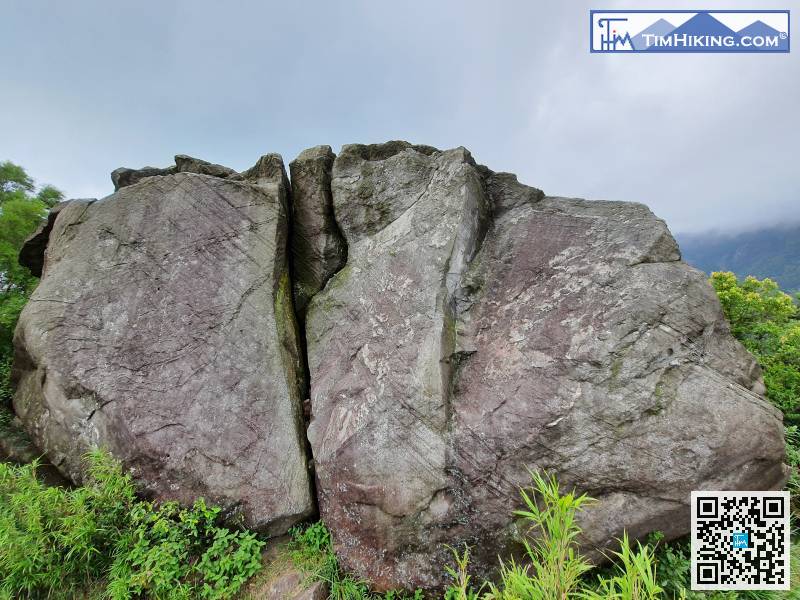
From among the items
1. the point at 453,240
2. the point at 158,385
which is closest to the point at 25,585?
the point at 158,385

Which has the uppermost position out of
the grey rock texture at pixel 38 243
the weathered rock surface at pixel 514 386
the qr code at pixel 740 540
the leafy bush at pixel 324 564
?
the grey rock texture at pixel 38 243

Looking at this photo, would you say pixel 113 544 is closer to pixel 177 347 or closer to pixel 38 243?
pixel 177 347

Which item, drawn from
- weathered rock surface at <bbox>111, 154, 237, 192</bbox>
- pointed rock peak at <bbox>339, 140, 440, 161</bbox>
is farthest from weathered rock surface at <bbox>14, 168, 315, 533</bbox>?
pointed rock peak at <bbox>339, 140, 440, 161</bbox>

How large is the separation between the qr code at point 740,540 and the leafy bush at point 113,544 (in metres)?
5.21

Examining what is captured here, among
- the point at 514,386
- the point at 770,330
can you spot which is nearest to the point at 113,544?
the point at 514,386

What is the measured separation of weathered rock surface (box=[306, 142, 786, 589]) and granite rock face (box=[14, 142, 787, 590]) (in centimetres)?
3

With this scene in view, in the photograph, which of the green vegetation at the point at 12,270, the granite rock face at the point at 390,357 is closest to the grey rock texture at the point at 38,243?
the granite rock face at the point at 390,357

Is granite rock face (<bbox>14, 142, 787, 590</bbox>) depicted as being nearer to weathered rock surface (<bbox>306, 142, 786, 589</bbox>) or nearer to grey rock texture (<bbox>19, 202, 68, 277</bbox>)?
weathered rock surface (<bbox>306, 142, 786, 589</bbox>)

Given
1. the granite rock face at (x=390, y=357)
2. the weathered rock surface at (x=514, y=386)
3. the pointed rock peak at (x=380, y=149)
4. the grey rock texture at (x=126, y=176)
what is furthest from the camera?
the grey rock texture at (x=126, y=176)

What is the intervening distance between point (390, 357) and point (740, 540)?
4452mm

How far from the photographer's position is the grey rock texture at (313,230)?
669 centimetres

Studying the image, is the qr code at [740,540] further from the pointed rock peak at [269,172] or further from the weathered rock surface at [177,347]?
the pointed rock peak at [269,172]

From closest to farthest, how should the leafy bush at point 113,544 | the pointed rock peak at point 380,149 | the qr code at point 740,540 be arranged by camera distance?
the qr code at point 740,540 < the leafy bush at point 113,544 < the pointed rock peak at point 380,149

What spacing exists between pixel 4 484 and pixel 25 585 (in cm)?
155
